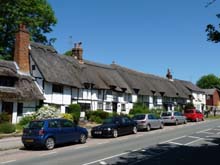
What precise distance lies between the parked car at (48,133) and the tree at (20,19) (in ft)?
83.4

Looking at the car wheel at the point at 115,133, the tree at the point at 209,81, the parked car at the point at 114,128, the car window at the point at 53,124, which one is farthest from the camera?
the tree at the point at 209,81

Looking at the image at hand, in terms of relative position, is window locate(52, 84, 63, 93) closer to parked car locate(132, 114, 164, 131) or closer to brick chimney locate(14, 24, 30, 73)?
brick chimney locate(14, 24, 30, 73)

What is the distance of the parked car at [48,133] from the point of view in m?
20.0

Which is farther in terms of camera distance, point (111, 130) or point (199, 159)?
point (111, 130)

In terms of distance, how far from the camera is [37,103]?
36.1 metres

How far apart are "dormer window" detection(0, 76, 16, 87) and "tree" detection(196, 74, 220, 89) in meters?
109

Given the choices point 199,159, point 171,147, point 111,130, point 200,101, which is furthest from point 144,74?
point 199,159

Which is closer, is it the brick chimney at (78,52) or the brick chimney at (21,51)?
the brick chimney at (21,51)

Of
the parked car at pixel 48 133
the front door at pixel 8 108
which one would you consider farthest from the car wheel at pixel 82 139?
the front door at pixel 8 108

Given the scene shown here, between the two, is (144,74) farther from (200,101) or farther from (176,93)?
(200,101)

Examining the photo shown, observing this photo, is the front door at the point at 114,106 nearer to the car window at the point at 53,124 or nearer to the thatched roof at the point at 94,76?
the thatched roof at the point at 94,76

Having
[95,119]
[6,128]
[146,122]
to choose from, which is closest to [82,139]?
[6,128]

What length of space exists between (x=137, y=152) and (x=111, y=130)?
26.8ft

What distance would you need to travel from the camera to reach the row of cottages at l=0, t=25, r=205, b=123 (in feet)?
119
